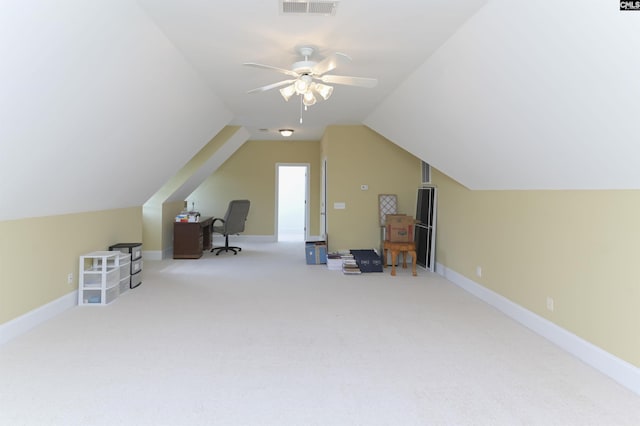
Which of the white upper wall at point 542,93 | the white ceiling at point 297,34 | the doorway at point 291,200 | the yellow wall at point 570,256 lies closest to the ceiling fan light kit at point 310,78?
the white ceiling at point 297,34

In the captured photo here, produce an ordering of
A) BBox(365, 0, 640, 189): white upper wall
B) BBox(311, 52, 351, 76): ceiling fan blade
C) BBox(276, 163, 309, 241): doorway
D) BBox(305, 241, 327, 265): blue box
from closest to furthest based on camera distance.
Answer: BBox(365, 0, 640, 189): white upper wall → BBox(311, 52, 351, 76): ceiling fan blade → BBox(305, 241, 327, 265): blue box → BBox(276, 163, 309, 241): doorway

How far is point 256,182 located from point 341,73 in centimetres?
624

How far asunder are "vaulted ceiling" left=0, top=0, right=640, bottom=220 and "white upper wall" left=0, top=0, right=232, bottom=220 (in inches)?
0.5

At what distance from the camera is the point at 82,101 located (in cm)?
292

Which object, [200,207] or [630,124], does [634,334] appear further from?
[200,207]

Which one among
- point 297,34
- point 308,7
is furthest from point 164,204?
point 308,7

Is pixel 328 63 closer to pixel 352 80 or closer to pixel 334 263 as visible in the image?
pixel 352 80

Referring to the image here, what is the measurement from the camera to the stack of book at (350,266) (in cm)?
623

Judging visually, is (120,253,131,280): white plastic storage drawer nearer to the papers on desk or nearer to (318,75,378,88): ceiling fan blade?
the papers on desk

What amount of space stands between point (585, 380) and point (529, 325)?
42.5 inches

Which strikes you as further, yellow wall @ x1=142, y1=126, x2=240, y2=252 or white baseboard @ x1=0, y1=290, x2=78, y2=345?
yellow wall @ x1=142, y1=126, x2=240, y2=252

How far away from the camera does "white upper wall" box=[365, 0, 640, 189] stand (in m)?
2.12

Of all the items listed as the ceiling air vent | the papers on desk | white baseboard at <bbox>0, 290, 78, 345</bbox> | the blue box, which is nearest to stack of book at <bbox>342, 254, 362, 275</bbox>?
the blue box

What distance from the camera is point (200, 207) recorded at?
10.1m
